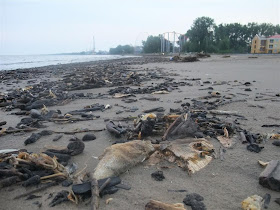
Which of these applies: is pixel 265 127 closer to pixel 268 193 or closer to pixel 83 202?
pixel 268 193

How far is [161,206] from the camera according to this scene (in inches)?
66.2

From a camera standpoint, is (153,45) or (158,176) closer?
(158,176)

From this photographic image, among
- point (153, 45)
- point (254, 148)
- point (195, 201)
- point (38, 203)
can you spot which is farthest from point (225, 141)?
point (153, 45)

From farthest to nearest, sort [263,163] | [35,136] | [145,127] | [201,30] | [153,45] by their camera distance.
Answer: [153,45]
[201,30]
[35,136]
[145,127]
[263,163]

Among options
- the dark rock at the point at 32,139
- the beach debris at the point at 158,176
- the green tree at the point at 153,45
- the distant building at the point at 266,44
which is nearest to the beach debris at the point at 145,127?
the beach debris at the point at 158,176

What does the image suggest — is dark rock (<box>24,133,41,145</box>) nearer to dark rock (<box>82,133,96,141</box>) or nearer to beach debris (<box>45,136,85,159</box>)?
beach debris (<box>45,136,85,159</box>)

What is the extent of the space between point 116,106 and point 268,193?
144 inches

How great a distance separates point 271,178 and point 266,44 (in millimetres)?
74931

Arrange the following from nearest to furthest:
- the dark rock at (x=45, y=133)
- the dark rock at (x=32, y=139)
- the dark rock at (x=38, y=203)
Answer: the dark rock at (x=38, y=203) → the dark rock at (x=32, y=139) → the dark rock at (x=45, y=133)

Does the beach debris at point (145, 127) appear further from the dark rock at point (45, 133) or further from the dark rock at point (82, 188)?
the dark rock at point (45, 133)

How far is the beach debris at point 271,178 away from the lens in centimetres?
192

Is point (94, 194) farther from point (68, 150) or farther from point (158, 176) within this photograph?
point (68, 150)

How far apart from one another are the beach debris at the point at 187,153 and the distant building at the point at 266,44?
7015cm

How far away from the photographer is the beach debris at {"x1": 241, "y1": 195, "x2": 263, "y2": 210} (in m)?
1.71
